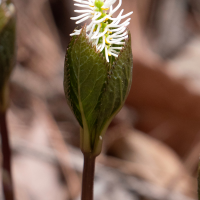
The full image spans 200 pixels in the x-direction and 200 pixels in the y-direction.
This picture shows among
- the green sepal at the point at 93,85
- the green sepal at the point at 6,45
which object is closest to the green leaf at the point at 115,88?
the green sepal at the point at 93,85

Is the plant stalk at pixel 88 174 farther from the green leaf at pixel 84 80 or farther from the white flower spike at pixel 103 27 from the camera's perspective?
the white flower spike at pixel 103 27

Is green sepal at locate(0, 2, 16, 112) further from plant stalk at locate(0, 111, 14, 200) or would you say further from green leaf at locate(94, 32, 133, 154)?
green leaf at locate(94, 32, 133, 154)

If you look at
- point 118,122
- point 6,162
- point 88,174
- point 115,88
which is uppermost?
point 115,88

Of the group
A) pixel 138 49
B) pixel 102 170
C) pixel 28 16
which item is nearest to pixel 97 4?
pixel 102 170

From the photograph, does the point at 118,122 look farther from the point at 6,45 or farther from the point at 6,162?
the point at 6,45

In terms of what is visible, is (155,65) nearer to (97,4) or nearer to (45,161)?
(45,161)

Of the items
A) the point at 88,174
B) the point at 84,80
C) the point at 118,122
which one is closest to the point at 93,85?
the point at 84,80

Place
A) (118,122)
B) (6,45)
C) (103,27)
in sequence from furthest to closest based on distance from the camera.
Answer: (118,122), (6,45), (103,27)
